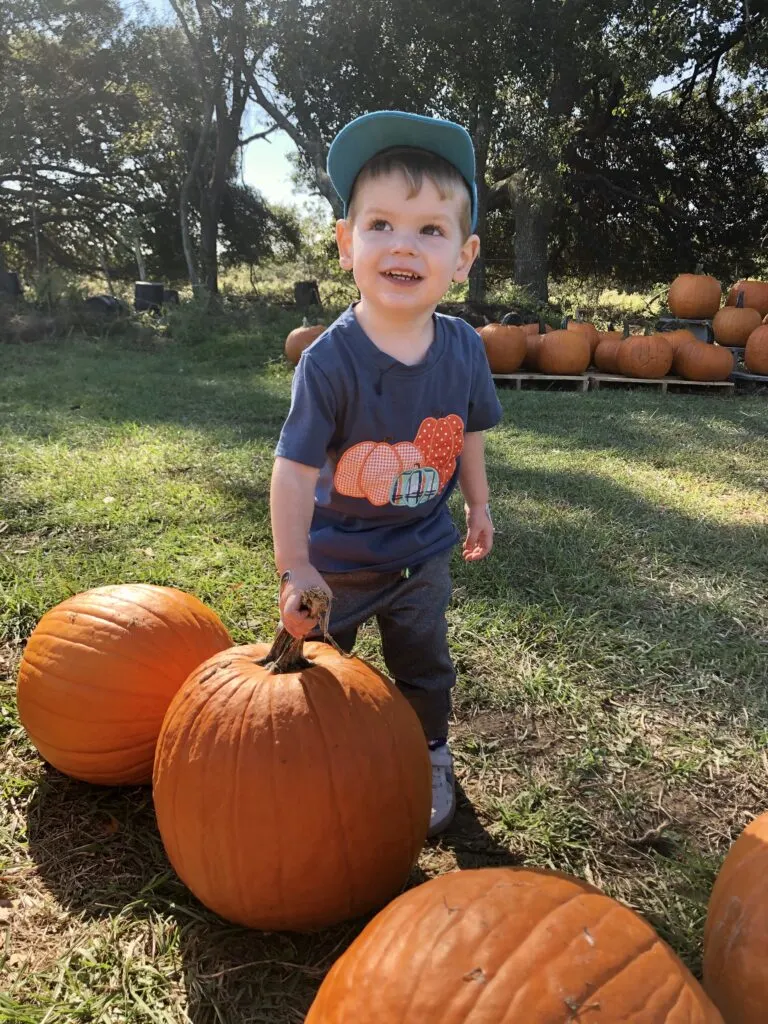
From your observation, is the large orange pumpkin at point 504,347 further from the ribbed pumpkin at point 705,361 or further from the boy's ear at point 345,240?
the boy's ear at point 345,240

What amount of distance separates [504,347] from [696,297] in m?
3.10

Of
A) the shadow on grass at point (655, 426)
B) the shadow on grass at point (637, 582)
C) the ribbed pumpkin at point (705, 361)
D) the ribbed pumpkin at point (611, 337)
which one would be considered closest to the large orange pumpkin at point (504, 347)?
the shadow on grass at point (655, 426)

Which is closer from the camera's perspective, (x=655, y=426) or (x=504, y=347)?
(x=655, y=426)

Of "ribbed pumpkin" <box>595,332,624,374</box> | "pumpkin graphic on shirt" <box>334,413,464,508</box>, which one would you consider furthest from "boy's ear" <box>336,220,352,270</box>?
"ribbed pumpkin" <box>595,332,624,374</box>

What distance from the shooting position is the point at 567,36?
489 inches

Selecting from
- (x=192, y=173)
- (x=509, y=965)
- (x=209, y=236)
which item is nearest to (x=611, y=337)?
(x=509, y=965)

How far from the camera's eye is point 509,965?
1047mm

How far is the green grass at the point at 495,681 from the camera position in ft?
5.07

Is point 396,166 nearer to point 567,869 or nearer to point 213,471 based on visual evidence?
point 567,869

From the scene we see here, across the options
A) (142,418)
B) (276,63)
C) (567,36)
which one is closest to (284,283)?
(276,63)

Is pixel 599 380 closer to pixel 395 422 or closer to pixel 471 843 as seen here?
pixel 395 422

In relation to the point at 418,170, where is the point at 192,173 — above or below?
above

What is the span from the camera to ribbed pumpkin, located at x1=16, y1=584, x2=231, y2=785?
1.89 metres

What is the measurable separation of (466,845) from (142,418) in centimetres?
486
